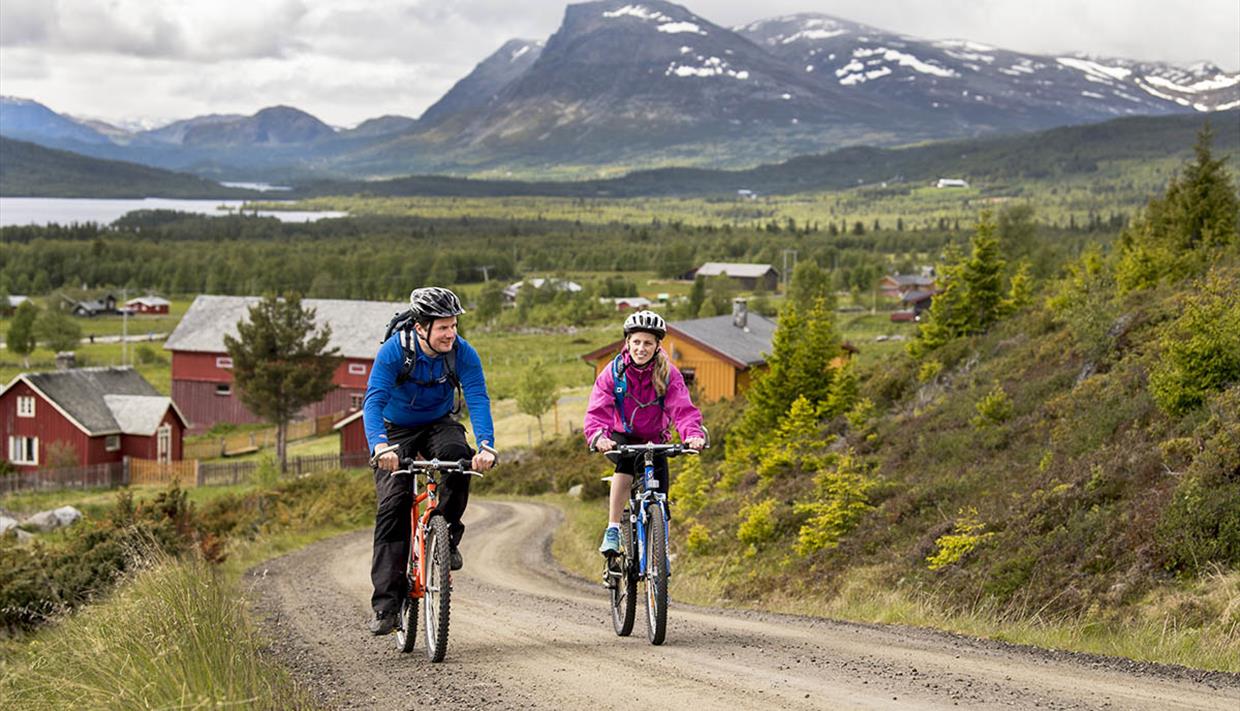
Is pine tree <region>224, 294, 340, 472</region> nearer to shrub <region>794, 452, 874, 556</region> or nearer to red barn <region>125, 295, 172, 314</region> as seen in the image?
shrub <region>794, 452, 874, 556</region>

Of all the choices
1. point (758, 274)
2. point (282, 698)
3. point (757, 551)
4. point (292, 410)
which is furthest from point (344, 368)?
point (758, 274)

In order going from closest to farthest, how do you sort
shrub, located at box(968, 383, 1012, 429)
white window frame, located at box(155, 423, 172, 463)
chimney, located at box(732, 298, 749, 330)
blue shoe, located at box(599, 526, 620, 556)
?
blue shoe, located at box(599, 526, 620, 556) < shrub, located at box(968, 383, 1012, 429) < white window frame, located at box(155, 423, 172, 463) < chimney, located at box(732, 298, 749, 330)

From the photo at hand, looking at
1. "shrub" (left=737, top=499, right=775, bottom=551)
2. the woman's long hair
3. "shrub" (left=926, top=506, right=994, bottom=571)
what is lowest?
"shrub" (left=737, top=499, right=775, bottom=551)

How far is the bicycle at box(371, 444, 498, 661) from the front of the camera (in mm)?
9086

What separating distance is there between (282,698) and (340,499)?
25624mm

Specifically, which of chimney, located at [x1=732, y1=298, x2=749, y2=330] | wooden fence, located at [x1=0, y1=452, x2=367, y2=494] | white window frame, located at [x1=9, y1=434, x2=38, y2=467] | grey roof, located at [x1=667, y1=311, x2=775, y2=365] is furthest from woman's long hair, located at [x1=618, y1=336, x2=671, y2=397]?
white window frame, located at [x1=9, y1=434, x2=38, y2=467]

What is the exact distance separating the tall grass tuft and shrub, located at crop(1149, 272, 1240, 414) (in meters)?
12.1

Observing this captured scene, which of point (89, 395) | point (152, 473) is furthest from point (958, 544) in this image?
point (89, 395)

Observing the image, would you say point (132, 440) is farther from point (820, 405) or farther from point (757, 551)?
point (757, 551)

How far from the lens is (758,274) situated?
195375mm

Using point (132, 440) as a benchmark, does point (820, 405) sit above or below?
above

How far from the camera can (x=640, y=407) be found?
10156 mm

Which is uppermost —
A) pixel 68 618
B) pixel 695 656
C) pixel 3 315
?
pixel 695 656

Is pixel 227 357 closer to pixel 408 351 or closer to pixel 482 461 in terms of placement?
pixel 408 351
